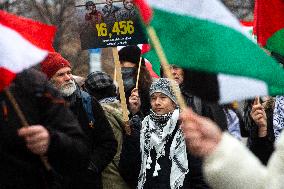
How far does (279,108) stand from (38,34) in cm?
282

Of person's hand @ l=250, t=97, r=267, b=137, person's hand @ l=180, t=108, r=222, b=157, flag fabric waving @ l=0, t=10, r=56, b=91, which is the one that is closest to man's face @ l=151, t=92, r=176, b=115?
person's hand @ l=250, t=97, r=267, b=137

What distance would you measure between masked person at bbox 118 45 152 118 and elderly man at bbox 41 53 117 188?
1.17m

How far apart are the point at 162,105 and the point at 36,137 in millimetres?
2496

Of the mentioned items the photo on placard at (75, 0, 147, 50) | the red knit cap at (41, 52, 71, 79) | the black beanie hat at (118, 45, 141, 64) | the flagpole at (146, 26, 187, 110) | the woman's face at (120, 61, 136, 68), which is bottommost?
the woman's face at (120, 61, 136, 68)

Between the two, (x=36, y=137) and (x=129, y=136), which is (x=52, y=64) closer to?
(x=129, y=136)

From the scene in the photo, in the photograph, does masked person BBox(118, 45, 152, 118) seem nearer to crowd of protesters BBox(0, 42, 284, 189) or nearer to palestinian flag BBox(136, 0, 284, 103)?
crowd of protesters BBox(0, 42, 284, 189)

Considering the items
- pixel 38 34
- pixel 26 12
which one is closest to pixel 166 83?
pixel 38 34

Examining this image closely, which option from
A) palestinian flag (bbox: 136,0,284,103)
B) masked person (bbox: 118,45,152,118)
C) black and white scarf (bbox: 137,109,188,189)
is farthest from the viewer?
masked person (bbox: 118,45,152,118)

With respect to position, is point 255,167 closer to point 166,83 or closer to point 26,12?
point 166,83

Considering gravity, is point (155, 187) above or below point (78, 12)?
below

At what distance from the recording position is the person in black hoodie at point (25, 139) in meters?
4.34

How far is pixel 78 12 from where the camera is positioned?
7.14 m

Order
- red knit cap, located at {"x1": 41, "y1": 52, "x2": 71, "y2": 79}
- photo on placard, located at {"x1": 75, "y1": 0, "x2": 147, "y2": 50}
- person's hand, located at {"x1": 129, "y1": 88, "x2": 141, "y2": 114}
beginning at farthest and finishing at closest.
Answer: person's hand, located at {"x1": 129, "y1": 88, "x2": 141, "y2": 114} < photo on placard, located at {"x1": 75, "y1": 0, "x2": 147, "y2": 50} < red knit cap, located at {"x1": 41, "y1": 52, "x2": 71, "y2": 79}

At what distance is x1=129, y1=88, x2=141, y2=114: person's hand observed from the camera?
7.83 metres
